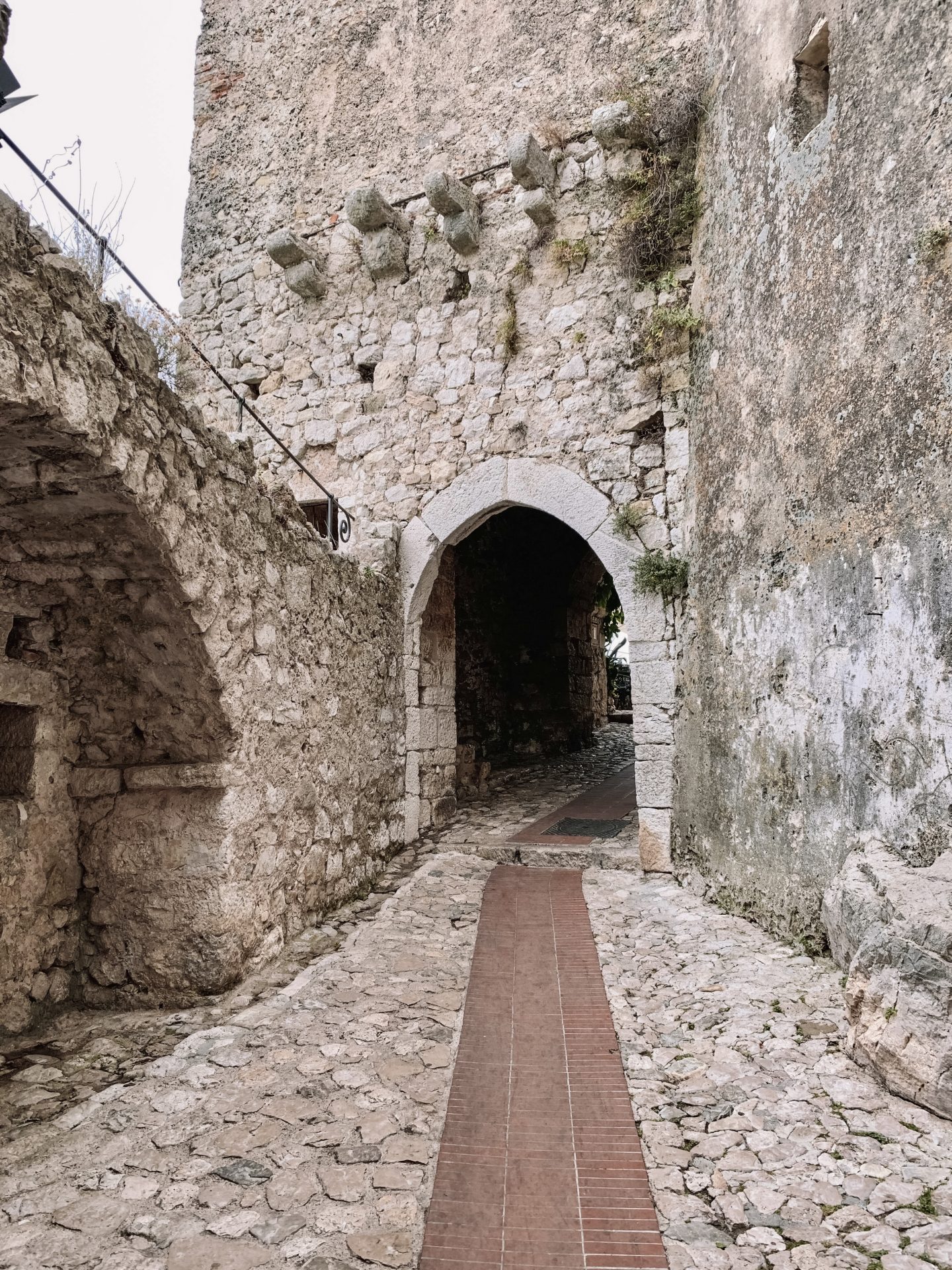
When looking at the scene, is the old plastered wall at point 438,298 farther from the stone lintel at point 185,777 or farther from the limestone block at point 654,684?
the stone lintel at point 185,777

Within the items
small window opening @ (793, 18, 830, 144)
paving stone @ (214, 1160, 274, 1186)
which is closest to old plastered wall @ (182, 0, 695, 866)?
small window opening @ (793, 18, 830, 144)

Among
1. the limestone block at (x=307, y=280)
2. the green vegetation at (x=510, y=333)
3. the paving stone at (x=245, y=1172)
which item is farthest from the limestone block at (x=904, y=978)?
the limestone block at (x=307, y=280)

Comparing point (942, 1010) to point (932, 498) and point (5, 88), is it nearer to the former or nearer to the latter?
point (932, 498)

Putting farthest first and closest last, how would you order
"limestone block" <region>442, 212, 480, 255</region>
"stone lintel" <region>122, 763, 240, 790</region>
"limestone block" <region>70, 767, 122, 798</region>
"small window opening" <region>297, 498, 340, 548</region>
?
"small window opening" <region>297, 498, 340, 548</region> < "limestone block" <region>442, 212, 480, 255</region> < "limestone block" <region>70, 767, 122, 798</region> < "stone lintel" <region>122, 763, 240, 790</region>

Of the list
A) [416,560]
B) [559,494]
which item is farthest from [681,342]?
[416,560]

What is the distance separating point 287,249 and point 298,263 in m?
0.17

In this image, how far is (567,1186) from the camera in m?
2.26

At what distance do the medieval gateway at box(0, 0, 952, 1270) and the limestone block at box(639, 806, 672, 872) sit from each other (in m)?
0.03

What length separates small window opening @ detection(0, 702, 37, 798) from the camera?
11.5ft

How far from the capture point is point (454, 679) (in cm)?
679

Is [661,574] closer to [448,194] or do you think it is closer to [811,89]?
[811,89]

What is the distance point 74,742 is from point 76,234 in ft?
9.54

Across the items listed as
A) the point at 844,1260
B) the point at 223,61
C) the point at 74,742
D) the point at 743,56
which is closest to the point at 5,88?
the point at 74,742

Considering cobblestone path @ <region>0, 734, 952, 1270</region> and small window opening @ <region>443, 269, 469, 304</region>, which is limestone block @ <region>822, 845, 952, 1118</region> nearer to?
cobblestone path @ <region>0, 734, 952, 1270</region>
